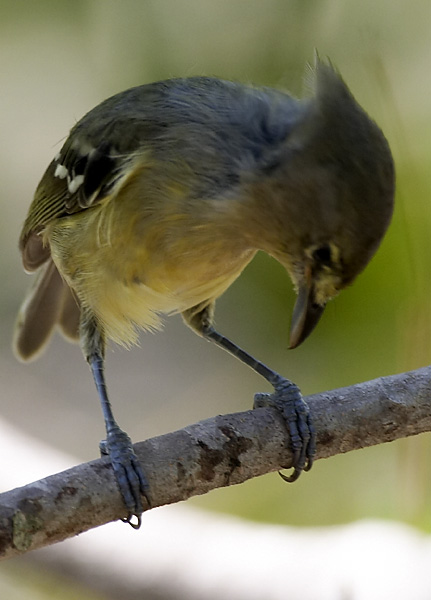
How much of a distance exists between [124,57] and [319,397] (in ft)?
5.96

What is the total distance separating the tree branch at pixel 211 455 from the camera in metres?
1.30

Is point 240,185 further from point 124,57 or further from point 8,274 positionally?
point 8,274

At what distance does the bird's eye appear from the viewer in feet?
4.82

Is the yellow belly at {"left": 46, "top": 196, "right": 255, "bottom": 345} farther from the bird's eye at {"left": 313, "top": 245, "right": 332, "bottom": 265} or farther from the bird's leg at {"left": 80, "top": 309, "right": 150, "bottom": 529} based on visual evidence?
the bird's eye at {"left": 313, "top": 245, "right": 332, "bottom": 265}

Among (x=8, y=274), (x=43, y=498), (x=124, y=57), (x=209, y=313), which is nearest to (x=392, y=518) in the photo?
(x=209, y=313)

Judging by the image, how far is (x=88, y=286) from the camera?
187 cm

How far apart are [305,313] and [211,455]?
13.3 inches

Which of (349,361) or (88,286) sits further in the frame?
(349,361)

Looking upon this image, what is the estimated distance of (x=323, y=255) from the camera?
148 cm

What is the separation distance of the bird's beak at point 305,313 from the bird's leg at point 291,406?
16cm

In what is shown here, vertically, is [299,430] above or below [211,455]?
above

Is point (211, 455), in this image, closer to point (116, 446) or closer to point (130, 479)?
Result: point (130, 479)

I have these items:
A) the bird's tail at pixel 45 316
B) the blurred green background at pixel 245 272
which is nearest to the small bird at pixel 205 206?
the blurred green background at pixel 245 272

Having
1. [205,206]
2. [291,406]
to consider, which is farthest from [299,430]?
[205,206]
